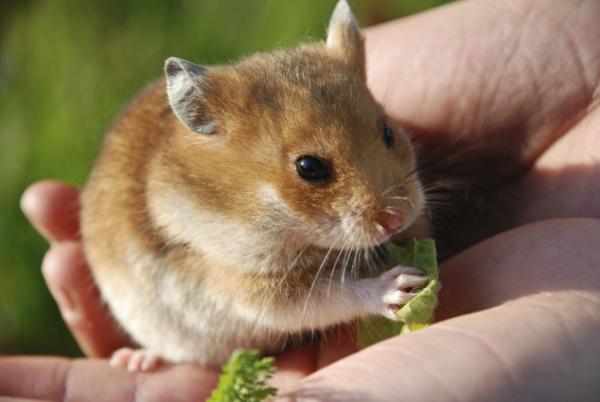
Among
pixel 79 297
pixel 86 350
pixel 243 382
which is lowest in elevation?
pixel 86 350

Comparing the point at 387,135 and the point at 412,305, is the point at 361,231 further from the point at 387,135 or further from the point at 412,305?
the point at 387,135

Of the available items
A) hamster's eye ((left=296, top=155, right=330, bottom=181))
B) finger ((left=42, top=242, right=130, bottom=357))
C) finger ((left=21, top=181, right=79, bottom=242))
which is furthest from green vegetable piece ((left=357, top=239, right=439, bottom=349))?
finger ((left=21, top=181, right=79, bottom=242))

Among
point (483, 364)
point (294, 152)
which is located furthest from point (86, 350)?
point (483, 364)

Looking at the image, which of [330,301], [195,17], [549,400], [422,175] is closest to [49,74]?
[195,17]

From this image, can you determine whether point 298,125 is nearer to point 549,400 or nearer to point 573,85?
point 549,400

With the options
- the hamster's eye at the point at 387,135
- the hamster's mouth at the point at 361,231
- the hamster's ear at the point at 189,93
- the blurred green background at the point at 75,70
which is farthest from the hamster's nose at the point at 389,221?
the blurred green background at the point at 75,70

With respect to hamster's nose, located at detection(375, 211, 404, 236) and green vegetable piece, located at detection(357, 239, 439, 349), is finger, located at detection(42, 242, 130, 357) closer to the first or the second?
green vegetable piece, located at detection(357, 239, 439, 349)

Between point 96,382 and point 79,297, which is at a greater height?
point 79,297
